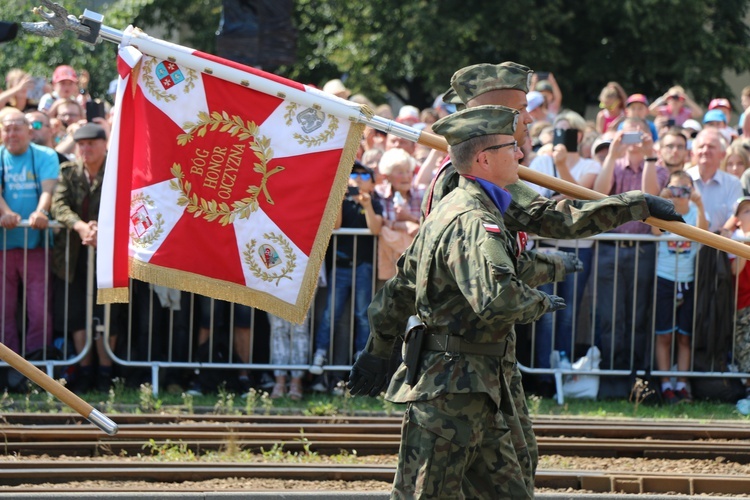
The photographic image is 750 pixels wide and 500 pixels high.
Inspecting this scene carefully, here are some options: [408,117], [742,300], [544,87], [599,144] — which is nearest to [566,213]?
[742,300]

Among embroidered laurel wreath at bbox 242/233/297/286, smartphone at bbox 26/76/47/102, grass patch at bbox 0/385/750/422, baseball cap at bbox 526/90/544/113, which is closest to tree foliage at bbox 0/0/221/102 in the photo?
smartphone at bbox 26/76/47/102

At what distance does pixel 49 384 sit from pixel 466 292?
2086 mm

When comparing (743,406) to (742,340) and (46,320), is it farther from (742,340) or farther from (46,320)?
(46,320)

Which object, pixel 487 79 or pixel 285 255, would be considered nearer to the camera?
pixel 487 79

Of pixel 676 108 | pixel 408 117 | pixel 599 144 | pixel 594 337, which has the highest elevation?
pixel 676 108

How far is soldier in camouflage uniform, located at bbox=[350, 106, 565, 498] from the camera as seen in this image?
509 cm

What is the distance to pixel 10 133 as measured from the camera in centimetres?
990

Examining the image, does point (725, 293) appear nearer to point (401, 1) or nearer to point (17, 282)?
point (17, 282)

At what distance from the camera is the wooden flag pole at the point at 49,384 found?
568cm

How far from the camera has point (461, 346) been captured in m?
5.15

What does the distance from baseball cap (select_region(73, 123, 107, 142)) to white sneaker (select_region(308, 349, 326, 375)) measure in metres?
2.35

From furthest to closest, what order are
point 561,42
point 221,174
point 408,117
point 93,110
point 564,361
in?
point 561,42 < point 408,117 < point 93,110 < point 564,361 < point 221,174

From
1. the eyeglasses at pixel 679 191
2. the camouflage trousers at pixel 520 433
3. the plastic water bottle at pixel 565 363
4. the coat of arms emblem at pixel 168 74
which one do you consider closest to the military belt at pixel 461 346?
the camouflage trousers at pixel 520 433

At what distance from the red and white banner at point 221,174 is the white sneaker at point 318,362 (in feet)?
11.6
